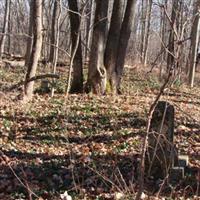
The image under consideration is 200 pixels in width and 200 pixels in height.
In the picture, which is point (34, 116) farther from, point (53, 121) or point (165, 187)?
point (165, 187)

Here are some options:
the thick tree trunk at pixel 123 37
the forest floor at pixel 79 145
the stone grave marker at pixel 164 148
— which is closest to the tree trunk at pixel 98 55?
the forest floor at pixel 79 145

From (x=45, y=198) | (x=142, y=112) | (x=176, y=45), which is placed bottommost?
(x=45, y=198)

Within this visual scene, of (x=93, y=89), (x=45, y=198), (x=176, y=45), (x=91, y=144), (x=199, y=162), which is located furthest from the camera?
(x=93, y=89)

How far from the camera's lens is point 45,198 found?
691 cm

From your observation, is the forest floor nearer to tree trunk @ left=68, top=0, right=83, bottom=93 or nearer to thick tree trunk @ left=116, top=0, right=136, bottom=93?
tree trunk @ left=68, top=0, right=83, bottom=93

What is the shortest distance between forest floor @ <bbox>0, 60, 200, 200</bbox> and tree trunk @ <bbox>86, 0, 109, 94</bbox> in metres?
0.59

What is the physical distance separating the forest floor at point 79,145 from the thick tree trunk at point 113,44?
40.7 inches

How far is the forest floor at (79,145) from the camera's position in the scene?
7133mm

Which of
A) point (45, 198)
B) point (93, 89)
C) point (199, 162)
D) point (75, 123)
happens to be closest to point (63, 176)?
point (45, 198)

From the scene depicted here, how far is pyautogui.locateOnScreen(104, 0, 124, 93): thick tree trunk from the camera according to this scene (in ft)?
50.0

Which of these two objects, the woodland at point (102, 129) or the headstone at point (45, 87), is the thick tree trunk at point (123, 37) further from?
the headstone at point (45, 87)

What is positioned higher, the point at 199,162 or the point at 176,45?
the point at 176,45

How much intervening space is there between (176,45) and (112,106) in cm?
944

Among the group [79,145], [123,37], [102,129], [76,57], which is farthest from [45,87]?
[79,145]
